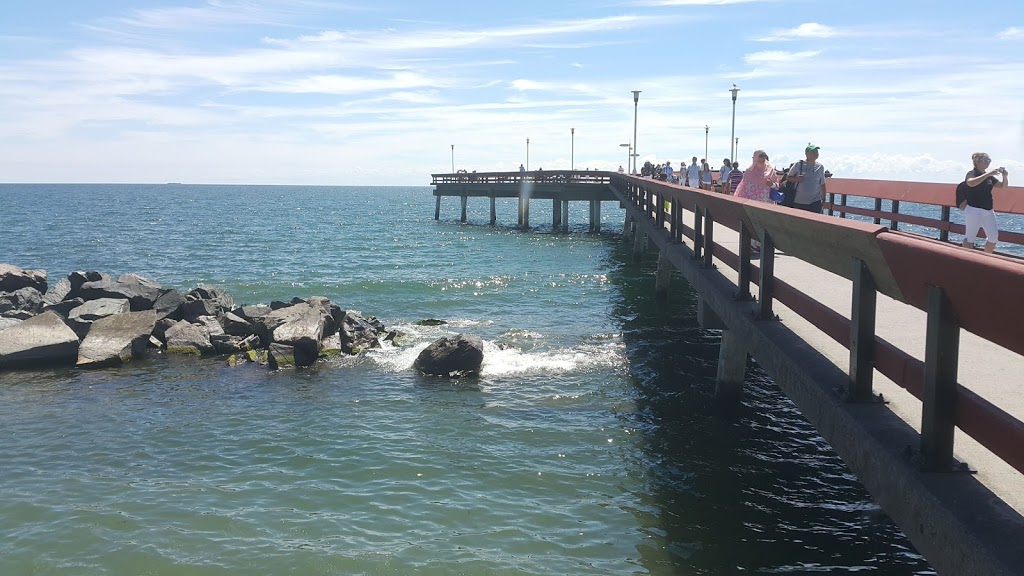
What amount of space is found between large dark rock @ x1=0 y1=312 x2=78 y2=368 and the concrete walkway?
1209 cm

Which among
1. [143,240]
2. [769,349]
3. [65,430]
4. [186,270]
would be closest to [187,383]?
[65,430]

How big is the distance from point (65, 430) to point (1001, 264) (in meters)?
11.2

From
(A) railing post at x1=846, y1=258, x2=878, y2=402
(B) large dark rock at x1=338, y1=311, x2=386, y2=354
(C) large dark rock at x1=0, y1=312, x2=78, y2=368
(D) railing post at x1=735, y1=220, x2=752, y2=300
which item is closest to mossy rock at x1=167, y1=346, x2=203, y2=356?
(C) large dark rock at x1=0, y1=312, x2=78, y2=368

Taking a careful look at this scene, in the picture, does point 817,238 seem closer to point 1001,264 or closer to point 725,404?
point 1001,264

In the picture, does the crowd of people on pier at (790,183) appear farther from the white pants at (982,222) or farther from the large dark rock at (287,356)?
the large dark rock at (287,356)

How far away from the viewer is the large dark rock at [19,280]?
2066 centimetres

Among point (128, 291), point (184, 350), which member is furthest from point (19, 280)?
point (184, 350)

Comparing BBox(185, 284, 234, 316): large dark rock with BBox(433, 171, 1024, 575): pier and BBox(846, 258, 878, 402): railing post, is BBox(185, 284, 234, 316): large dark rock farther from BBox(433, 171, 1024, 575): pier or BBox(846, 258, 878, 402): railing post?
BBox(846, 258, 878, 402): railing post

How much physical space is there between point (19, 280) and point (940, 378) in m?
22.6

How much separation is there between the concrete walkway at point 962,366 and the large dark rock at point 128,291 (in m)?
14.2

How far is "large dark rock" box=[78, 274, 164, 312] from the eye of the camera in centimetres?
1827

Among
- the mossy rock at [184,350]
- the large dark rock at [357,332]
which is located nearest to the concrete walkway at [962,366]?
the large dark rock at [357,332]

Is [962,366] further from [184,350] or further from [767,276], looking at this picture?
[184,350]

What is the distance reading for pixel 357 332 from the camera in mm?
16531
